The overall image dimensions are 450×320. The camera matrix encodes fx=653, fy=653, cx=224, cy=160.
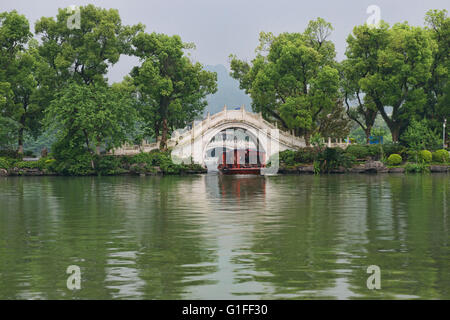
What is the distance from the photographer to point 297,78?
60.9m

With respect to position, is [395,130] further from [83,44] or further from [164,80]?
[83,44]

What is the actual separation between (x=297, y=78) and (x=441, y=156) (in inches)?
579

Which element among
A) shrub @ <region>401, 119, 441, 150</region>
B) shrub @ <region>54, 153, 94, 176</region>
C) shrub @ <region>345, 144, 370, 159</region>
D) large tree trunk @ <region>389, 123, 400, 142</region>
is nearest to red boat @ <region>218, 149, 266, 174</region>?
shrub @ <region>345, 144, 370, 159</region>

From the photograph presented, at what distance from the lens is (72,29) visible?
56531 millimetres

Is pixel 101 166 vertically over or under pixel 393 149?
under

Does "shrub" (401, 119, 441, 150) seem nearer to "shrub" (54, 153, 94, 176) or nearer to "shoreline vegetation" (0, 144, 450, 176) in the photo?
"shoreline vegetation" (0, 144, 450, 176)

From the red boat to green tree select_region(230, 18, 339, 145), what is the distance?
4.21 m

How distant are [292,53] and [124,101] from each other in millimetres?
16036

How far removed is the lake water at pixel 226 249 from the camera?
1023 centimetres

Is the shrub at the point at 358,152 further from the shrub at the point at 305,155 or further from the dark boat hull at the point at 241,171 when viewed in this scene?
the dark boat hull at the point at 241,171

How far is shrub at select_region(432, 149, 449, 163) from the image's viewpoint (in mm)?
56219

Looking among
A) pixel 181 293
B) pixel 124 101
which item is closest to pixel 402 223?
pixel 181 293

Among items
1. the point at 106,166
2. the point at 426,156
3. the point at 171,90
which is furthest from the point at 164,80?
the point at 426,156
